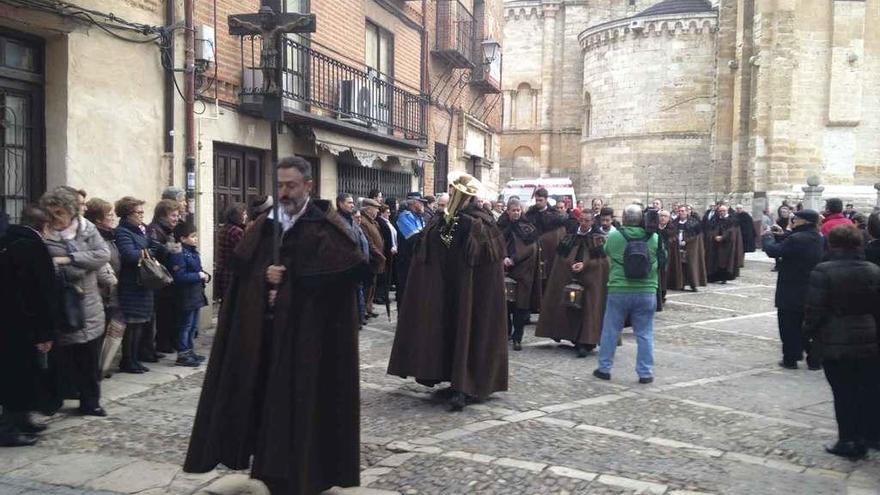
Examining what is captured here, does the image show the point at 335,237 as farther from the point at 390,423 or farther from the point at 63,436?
the point at 63,436

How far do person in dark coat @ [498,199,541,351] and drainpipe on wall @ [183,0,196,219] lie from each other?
12.5ft

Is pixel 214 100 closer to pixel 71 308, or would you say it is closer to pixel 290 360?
pixel 71 308

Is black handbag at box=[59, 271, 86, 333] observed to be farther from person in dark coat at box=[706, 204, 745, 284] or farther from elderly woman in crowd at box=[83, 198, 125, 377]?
person in dark coat at box=[706, 204, 745, 284]

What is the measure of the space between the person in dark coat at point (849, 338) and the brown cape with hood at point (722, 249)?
13680mm

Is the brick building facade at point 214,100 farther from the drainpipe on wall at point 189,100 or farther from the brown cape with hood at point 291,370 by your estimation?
the brown cape with hood at point 291,370

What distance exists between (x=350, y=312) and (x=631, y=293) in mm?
4207

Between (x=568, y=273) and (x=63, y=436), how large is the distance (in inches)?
238

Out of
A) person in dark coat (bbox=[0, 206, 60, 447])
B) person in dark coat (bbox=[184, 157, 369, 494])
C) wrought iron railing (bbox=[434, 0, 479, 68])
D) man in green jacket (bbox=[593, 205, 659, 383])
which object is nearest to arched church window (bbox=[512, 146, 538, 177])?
wrought iron railing (bbox=[434, 0, 479, 68])

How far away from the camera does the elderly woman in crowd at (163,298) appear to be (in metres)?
8.17

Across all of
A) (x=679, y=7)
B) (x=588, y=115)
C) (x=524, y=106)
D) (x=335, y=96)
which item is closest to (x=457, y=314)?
(x=335, y=96)

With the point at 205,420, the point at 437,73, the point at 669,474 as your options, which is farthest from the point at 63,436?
the point at 437,73

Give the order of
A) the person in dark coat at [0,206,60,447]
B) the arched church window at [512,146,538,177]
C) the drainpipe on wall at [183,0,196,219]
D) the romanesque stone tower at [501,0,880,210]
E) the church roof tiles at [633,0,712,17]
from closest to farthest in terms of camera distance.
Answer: the person in dark coat at [0,206,60,447] < the drainpipe on wall at [183,0,196,219] < the romanesque stone tower at [501,0,880,210] < the church roof tiles at [633,0,712,17] < the arched church window at [512,146,538,177]

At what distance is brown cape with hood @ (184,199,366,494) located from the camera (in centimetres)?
449

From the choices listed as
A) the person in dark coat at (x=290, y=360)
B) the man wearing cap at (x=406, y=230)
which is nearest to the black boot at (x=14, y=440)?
the person in dark coat at (x=290, y=360)
